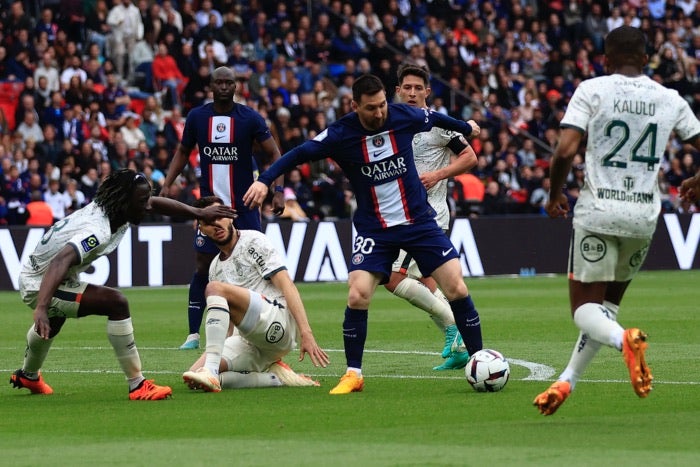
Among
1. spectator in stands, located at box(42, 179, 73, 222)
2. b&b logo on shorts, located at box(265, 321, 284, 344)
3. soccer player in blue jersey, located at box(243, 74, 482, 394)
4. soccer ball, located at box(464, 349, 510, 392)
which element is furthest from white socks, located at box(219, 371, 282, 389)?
spectator in stands, located at box(42, 179, 73, 222)

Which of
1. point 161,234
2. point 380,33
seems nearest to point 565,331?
point 161,234

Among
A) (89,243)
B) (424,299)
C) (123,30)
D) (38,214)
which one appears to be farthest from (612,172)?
(123,30)

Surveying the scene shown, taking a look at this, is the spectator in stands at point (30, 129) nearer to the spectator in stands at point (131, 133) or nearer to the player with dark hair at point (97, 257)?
the spectator in stands at point (131, 133)

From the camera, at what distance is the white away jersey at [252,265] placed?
398 inches

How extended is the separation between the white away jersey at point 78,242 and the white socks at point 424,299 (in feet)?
10.1

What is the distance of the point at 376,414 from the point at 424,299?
350 cm

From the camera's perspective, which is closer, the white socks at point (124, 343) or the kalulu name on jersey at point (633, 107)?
the kalulu name on jersey at point (633, 107)

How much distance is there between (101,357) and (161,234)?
10193 mm

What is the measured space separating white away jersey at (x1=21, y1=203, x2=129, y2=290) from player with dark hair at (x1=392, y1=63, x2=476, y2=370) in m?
2.70

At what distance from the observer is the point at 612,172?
25.1ft

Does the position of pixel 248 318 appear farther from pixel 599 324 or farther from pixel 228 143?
pixel 228 143

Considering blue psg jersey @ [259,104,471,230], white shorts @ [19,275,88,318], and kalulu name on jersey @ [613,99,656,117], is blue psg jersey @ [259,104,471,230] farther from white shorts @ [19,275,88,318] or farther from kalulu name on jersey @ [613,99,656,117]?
kalulu name on jersey @ [613,99,656,117]

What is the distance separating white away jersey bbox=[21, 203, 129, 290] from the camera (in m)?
8.83

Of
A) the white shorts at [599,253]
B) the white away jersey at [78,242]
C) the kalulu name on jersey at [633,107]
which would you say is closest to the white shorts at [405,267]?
the white away jersey at [78,242]
